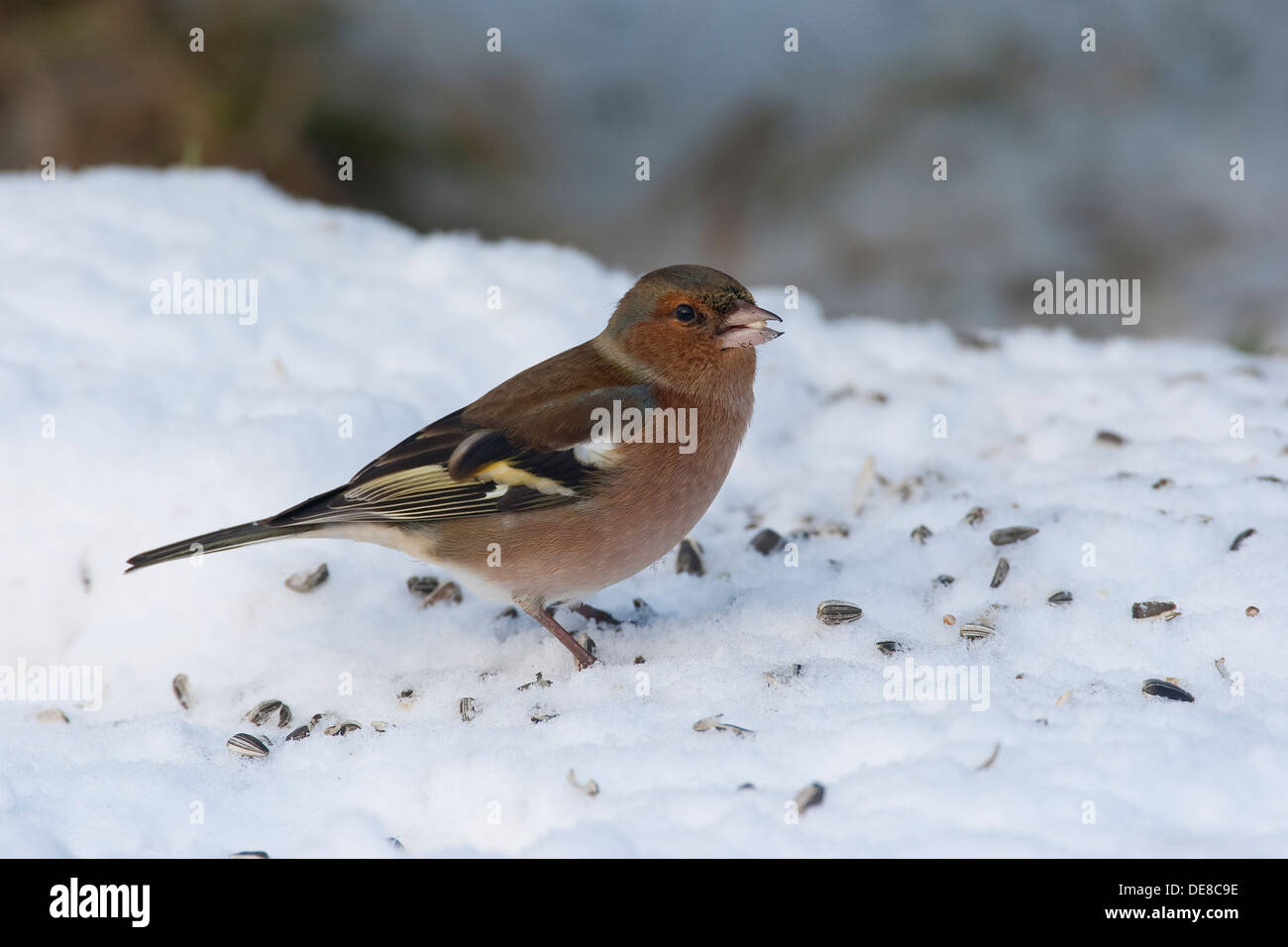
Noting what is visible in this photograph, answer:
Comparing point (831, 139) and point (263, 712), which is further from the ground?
point (831, 139)

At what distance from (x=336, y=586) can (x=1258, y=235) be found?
7387mm

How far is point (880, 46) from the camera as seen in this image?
8805mm

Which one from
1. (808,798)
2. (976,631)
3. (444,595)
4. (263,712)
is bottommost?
(808,798)

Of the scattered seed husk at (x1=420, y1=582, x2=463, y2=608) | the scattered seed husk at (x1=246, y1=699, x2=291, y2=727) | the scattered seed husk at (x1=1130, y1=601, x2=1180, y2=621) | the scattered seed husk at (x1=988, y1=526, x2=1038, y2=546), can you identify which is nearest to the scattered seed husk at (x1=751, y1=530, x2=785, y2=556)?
the scattered seed husk at (x1=988, y1=526, x2=1038, y2=546)

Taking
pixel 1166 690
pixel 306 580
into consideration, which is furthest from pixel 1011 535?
pixel 306 580

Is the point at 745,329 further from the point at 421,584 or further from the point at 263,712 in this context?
the point at 263,712

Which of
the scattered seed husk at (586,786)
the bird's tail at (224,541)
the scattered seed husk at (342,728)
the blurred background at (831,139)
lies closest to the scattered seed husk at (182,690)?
the bird's tail at (224,541)

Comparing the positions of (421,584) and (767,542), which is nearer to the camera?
(421,584)

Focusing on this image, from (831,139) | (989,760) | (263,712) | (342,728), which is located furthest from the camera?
(831,139)

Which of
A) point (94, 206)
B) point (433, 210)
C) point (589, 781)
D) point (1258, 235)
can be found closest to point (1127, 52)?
point (1258, 235)

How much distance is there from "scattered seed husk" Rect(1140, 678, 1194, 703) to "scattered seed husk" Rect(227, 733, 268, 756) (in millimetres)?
2393

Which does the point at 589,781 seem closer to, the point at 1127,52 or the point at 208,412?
the point at 208,412

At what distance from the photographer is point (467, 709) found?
3662mm

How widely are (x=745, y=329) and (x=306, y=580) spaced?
5.59 feet
